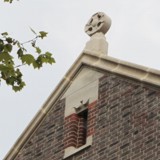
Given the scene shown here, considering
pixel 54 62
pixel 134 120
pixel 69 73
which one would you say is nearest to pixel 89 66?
pixel 69 73

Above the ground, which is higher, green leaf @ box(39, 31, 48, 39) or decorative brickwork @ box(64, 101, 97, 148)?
decorative brickwork @ box(64, 101, 97, 148)

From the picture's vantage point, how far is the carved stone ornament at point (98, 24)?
2439 cm

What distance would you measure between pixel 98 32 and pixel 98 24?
21 cm

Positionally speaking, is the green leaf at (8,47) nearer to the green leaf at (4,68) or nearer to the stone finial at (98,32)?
the green leaf at (4,68)

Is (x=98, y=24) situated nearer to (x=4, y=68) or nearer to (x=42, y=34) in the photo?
(x=42, y=34)

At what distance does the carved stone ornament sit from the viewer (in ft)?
80.0

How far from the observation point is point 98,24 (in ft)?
80.6

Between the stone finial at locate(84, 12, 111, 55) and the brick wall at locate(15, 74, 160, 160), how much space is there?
133cm

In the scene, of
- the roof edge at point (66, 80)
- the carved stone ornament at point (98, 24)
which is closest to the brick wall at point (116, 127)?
the roof edge at point (66, 80)

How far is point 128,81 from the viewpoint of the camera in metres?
22.1

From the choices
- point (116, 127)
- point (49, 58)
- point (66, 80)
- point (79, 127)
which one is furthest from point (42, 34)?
point (66, 80)

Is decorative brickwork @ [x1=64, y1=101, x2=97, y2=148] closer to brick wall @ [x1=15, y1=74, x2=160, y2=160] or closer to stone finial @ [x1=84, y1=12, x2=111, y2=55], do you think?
brick wall @ [x1=15, y1=74, x2=160, y2=160]

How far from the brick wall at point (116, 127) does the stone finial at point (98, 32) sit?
133 cm

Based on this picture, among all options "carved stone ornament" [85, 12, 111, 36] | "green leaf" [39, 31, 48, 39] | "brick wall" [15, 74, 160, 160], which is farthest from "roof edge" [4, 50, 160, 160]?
"green leaf" [39, 31, 48, 39]
